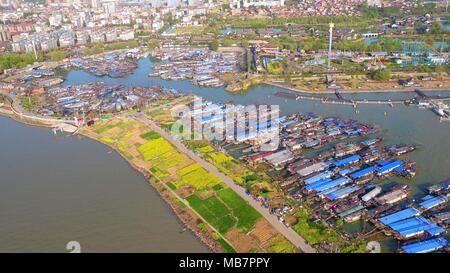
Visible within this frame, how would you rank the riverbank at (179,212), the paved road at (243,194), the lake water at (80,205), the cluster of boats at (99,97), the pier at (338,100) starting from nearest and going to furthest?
1. the paved road at (243,194)
2. the riverbank at (179,212)
3. the lake water at (80,205)
4. the pier at (338,100)
5. the cluster of boats at (99,97)

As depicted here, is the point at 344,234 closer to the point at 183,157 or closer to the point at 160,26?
the point at 183,157

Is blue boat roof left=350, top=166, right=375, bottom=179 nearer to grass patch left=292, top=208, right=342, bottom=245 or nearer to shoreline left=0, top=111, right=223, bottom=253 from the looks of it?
grass patch left=292, top=208, right=342, bottom=245

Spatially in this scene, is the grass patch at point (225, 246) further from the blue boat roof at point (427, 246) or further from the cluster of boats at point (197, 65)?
the cluster of boats at point (197, 65)

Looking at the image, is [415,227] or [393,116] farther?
[393,116]

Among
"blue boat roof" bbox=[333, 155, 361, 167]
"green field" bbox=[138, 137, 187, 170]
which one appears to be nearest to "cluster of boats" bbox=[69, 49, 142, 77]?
"green field" bbox=[138, 137, 187, 170]

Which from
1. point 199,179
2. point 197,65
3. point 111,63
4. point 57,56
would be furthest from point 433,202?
point 57,56

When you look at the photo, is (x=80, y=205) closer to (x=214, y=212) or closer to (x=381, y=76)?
(x=214, y=212)

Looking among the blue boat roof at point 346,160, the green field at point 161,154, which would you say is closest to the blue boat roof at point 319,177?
the blue boat roof at point 346,160
